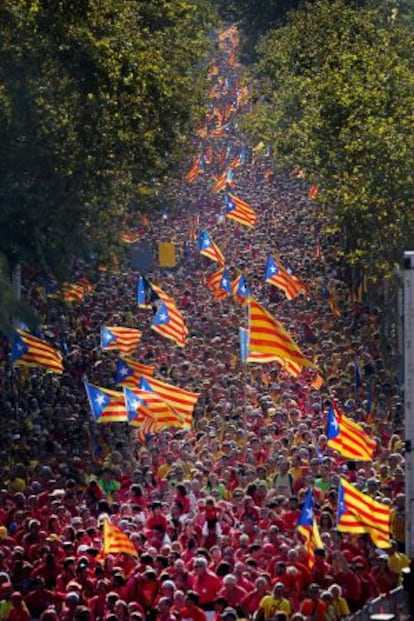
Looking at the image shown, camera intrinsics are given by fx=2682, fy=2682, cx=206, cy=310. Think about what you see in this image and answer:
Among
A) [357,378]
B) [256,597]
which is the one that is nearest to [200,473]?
[256,597]

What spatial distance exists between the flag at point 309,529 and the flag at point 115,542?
1738mm

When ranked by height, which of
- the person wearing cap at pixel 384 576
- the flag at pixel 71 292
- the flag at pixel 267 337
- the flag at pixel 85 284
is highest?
the flag at pixel 85 284

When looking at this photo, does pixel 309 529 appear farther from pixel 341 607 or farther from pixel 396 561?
pixel 341 607

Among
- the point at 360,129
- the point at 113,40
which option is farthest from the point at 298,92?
the point at 113,40

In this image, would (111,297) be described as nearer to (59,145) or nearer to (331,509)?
(59,145)

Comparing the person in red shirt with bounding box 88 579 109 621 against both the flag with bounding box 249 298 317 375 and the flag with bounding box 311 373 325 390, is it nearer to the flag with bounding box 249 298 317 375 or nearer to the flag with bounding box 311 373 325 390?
the flag with bounding box 249 298 317 375

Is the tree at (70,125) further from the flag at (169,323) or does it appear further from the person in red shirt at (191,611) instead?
the person in red shirt at (191,611)

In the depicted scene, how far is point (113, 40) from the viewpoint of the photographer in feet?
169

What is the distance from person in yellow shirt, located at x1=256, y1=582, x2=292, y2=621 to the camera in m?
24.5

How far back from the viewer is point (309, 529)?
1059 inches

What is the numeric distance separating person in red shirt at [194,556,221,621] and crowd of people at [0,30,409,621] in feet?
0.06

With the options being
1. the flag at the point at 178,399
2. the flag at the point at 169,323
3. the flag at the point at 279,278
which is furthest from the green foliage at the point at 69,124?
the flag at the point at 178,399

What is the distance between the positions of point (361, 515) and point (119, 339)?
1729 centimetres

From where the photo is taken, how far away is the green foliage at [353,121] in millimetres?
52281
